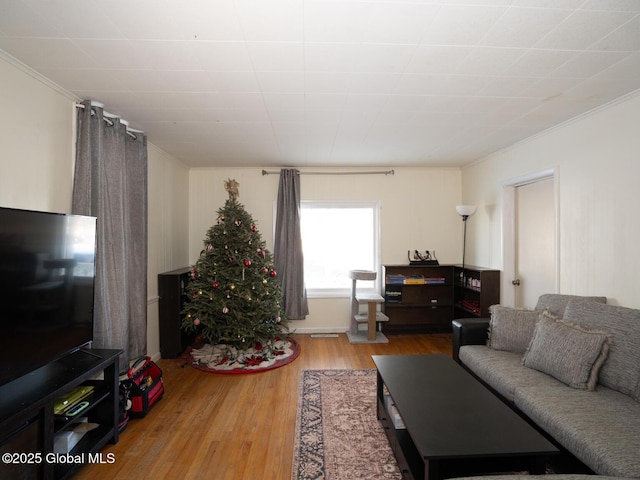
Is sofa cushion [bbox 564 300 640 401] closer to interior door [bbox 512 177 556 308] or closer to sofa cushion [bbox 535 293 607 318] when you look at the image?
sofa cushion [bbox 535 293 607 318]

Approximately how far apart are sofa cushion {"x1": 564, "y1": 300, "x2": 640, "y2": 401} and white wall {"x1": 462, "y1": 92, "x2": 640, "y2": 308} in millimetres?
354

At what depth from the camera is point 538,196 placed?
3.52 meters

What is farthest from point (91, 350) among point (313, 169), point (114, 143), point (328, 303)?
point (313, 169)

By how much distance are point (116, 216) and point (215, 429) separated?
1.90 metres

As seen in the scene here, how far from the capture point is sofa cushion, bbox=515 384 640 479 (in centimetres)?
142

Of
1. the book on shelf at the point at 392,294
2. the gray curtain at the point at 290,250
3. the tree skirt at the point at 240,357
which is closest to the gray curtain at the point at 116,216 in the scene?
the tree skirt at the point at 240,357

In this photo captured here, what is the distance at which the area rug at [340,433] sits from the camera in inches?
74.4

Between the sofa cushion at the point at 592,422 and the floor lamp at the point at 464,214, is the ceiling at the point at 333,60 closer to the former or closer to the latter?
the floor lamp at the point at 464,214

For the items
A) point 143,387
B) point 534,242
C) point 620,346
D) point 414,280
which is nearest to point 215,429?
point 143,387

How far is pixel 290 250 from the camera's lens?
14.9 ft

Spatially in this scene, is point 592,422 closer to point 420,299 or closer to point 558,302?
point 558,302

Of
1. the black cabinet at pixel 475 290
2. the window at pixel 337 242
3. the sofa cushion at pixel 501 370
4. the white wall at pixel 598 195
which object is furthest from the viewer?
the window at pixel 337 242

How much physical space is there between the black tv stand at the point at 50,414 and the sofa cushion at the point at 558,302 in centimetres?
344

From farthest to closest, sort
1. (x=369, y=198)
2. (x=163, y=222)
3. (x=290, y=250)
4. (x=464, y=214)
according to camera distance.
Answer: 1. (x=369, y=198)
2. (x=290, y=250)
3. (x=464, y=214)
4. (x=163, y=222)
